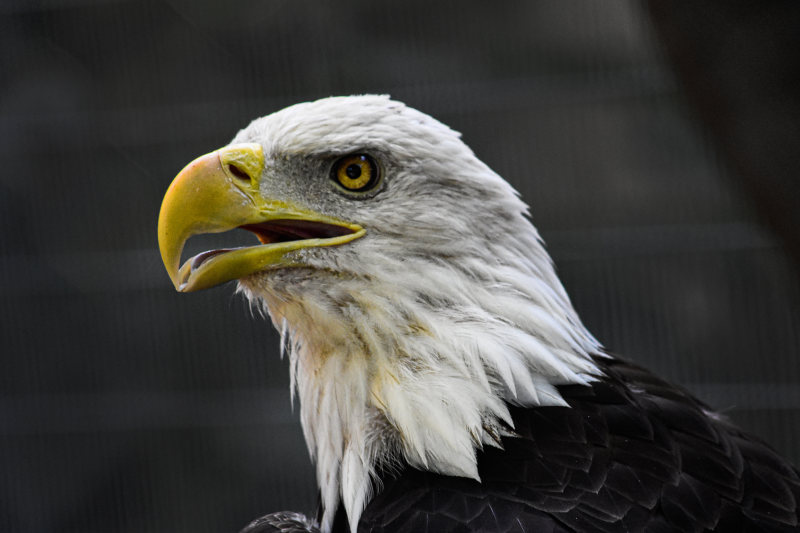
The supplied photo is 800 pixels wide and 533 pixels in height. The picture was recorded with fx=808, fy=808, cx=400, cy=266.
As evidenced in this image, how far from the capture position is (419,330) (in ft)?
5.14

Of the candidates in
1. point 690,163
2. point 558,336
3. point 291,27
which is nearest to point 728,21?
point 558,336

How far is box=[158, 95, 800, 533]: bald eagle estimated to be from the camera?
1.47 metres

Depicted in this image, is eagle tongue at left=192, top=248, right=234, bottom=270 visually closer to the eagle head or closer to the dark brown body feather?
the eagle head

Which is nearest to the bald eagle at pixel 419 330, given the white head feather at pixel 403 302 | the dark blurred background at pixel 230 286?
the white head feather at pixel 403 302

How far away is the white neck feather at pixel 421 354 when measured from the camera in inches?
59.3

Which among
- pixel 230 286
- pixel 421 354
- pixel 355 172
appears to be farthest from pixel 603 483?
pixel 230 286

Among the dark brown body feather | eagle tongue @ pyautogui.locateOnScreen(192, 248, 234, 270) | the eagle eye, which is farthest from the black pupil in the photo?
A: the dark brown body feather

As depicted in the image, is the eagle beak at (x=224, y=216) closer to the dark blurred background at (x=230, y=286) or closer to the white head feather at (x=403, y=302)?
the white head feather at (x=403, y=302)

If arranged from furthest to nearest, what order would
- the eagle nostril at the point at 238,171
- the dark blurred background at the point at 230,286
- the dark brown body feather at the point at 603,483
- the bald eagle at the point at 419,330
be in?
the dark blurred background at the point at 230,286 < the eagle nostril at the point at 238,171 < the bald eagle at the point at 419,330 < the dark brown body feather at the point at 603,483

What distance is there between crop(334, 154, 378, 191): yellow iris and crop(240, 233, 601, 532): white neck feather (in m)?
0.14

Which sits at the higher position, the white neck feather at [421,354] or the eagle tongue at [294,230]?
the eagle tongue at [294,230]

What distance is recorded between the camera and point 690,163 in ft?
14.1

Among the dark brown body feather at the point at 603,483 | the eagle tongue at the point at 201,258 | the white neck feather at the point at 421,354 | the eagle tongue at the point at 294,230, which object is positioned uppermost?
the eagle tongue at the point at 294,230

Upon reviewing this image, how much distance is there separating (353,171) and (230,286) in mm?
2681
